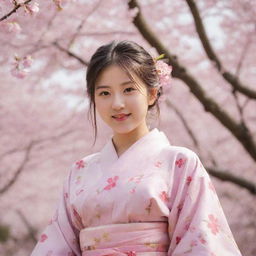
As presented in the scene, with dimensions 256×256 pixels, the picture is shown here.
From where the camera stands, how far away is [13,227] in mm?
14266

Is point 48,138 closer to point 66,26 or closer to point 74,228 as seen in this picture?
point 66,26

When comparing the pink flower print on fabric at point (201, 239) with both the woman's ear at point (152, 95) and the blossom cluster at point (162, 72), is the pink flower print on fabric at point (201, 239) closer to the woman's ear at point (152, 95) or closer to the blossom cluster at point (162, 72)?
the woman's ear at point (152, 95)

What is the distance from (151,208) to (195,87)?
284 cm

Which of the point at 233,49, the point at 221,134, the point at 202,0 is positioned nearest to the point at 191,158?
the point at 202,0

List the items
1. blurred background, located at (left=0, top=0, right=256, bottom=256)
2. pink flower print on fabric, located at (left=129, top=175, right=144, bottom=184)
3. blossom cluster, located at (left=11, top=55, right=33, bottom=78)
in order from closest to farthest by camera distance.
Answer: pink flower print on fabric, located at (left=129, top=175, right=144, bottom=184), blossom cluster, located at (left=11, top=55, right=33, bottom=78), blurred background, located at (left=0, top=0, right=256, bottom=256)

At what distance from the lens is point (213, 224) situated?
231 cm

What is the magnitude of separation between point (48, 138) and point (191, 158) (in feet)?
29.6

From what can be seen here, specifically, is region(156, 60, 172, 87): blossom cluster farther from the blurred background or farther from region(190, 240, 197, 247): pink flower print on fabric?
the blurred background

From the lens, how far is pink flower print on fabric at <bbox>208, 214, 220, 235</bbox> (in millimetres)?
2295

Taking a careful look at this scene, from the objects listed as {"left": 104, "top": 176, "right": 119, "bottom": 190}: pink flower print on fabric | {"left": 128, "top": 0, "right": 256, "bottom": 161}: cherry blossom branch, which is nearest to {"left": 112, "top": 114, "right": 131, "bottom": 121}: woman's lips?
{"left": 104, "top": 176, "right": 119, "bottom": 190}: pink flower print on fabric

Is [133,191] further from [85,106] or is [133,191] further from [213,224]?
[85,106]

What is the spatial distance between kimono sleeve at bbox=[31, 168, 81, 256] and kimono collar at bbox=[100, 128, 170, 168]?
266mm

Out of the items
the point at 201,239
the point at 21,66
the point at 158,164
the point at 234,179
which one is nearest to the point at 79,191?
the point at 158,164

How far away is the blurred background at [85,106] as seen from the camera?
788 cm
